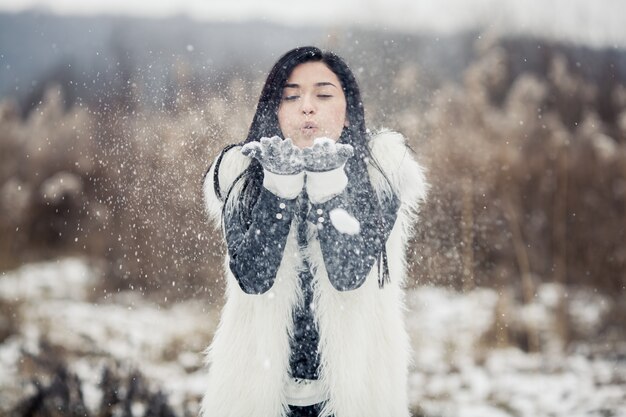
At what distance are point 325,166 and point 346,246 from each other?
0.61 feet

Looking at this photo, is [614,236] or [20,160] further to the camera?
[614,236]

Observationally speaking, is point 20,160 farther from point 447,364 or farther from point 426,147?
point 447,364

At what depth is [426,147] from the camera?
3.37 m

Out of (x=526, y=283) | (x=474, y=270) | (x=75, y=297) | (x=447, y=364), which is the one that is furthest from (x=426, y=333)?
(x=75, y=297)

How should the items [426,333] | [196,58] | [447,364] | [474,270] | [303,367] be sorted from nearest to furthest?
1. [303,367]
2. [196,58]
3. [447,364]
4. [426,333]
5. [474,270]

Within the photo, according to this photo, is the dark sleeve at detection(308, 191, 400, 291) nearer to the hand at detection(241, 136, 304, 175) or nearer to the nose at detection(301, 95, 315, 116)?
the hand at detection(241, 136, 304, 175)

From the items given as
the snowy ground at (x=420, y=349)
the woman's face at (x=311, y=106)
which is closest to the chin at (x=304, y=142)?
Result: the woman's face at (x=311, y=106)

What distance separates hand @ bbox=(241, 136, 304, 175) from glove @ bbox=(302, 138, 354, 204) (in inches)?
0.9

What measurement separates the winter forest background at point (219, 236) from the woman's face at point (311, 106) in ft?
3.80

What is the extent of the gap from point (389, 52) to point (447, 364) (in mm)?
1916

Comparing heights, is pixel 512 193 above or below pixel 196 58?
below

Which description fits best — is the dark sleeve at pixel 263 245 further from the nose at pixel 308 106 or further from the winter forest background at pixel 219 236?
the winter forest background at pixel 219 236

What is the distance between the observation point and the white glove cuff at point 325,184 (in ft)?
4.02

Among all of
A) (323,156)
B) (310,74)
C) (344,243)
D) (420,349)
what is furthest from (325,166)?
(420,349)
